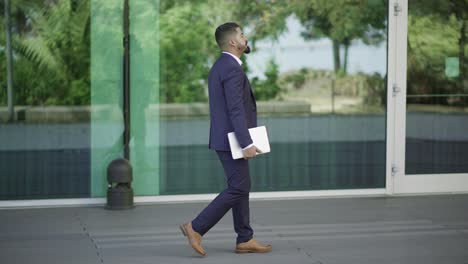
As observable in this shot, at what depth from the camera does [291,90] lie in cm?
1012

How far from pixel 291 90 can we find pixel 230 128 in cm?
311

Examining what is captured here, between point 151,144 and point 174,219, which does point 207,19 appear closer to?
point 151,144

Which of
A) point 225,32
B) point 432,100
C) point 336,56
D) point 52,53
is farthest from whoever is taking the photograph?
point 432,100

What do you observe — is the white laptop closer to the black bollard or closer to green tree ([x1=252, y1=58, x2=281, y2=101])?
the black bollard

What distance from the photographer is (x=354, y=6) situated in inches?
405

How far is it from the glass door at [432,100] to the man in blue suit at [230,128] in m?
3.64

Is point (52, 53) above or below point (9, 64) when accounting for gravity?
above

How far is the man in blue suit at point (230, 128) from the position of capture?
697cm

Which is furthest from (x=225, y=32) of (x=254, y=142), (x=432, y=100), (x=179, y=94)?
(x=432, y=100)

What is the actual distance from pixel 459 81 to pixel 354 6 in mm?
1517

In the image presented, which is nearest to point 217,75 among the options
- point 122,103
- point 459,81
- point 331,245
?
point 331,245

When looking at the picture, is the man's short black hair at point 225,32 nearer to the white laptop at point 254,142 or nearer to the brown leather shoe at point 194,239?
the white laptop at point 254,142

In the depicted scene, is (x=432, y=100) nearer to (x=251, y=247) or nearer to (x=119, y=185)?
(x=119, y=185)

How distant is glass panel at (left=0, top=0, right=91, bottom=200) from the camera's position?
9.50 m
